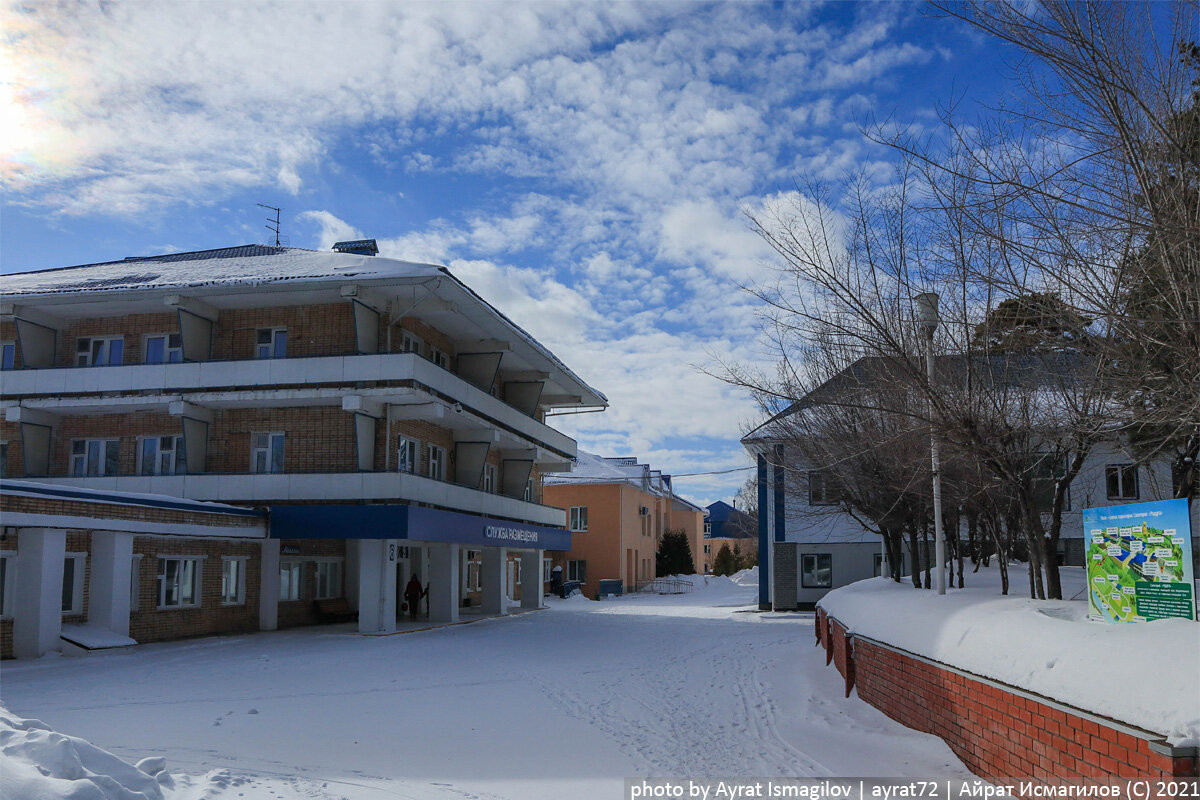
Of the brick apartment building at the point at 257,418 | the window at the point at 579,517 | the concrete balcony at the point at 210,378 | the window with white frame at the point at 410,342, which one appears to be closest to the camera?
the brick apartment building at the point at 257,418

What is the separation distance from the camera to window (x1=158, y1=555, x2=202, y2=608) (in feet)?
75.5

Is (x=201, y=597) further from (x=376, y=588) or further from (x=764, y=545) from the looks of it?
(x=764, y=545)

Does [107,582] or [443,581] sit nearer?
[107,582]

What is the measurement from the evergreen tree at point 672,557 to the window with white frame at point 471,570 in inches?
973

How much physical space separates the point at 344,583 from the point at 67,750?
2634cm

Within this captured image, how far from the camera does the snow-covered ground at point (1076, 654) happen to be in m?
5.57

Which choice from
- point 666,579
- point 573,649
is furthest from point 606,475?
point 573,649

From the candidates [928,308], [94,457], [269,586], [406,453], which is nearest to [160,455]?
[94,457]

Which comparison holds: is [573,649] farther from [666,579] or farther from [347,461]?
[666,579]

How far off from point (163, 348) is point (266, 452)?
4884 mm

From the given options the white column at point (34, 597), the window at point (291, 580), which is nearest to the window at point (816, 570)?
the window at point (291, 580)

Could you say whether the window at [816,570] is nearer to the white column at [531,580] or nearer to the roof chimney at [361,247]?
the white column at [531,580]

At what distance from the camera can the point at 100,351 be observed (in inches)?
1177

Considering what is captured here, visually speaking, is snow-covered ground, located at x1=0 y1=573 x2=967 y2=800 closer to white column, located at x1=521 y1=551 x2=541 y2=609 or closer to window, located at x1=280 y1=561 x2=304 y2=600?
window, located at x1=280 y1=561 x2=304 y2=600
